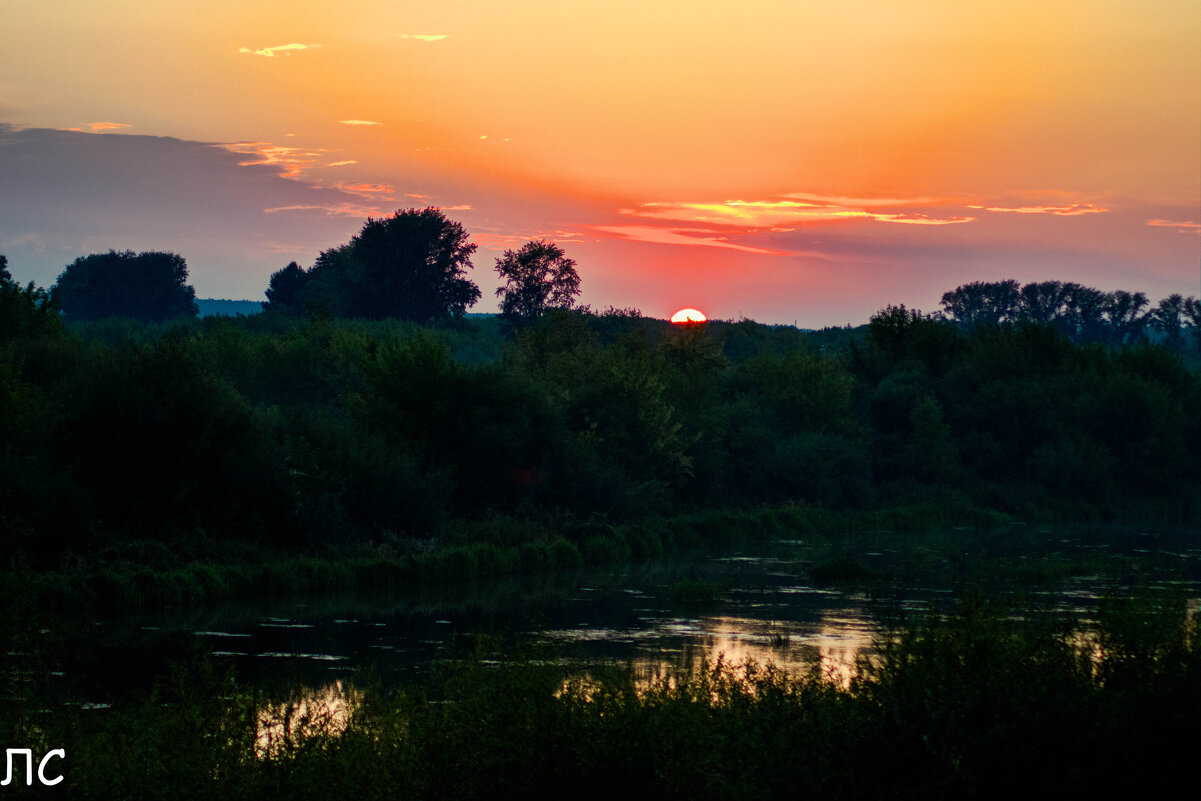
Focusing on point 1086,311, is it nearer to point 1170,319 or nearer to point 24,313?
point 1170,319

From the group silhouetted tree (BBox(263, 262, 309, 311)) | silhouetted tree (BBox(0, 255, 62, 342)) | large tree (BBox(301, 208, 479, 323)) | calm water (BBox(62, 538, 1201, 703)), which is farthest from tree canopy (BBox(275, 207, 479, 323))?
calm water (BBox(62, 538, 1201, 703))

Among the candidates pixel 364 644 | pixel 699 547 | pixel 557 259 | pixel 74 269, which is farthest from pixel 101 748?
pixel 74 269

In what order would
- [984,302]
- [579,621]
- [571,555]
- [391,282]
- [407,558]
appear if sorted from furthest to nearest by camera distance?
[984,302]
[391,282]
[571,555]
[407,558]
[579,621]

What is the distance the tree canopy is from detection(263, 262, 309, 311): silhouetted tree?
12631 millimetres

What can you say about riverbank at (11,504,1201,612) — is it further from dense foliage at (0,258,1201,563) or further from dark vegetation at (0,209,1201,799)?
dense foliage at (0,258,1201,563)

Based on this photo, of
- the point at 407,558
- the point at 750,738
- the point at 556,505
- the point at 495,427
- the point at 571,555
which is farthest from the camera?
the point at 556,505

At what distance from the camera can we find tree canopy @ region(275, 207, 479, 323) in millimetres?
98500

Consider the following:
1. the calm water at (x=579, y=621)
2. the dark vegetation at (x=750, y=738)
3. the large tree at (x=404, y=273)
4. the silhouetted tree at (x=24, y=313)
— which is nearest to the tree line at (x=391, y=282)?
the large tree at (x=404, y=273)

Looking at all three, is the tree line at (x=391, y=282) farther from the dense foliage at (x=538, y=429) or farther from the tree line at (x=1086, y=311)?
the tree line at (x=1086, y=311)

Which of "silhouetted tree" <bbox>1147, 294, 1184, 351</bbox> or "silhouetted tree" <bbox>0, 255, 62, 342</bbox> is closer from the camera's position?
"silhouetted tree" <bbox>0, 255, 62, 342</bbox>

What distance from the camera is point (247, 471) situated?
1305 inches

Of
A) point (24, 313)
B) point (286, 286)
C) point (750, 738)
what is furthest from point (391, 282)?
point (750, 738)

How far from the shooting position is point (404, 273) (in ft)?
324

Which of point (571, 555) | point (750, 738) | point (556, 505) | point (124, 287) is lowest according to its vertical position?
point (571, 555)
